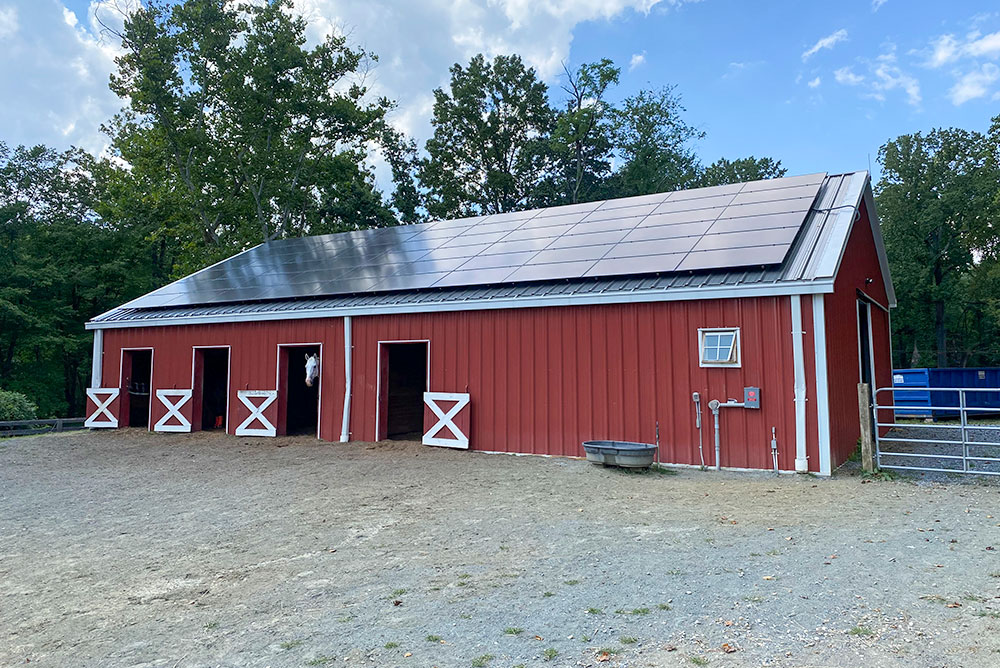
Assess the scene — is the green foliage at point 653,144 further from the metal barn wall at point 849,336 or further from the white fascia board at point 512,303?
the white fascia board at point 512,303

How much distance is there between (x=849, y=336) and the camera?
379 inches

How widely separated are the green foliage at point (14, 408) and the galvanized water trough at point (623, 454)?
17.2 metres

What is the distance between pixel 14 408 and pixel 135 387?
5307 mm

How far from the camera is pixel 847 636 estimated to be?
126 inches

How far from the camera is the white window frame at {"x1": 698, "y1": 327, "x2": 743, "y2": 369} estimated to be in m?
8.28

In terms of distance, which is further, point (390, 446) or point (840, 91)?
point (840, 91)

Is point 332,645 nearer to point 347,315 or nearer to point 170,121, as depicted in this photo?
point 347,315

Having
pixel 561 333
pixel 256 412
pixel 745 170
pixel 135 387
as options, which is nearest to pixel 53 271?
pixel 135 387

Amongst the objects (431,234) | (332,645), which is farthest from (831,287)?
(431,234)

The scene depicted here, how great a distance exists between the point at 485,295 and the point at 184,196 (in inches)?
797

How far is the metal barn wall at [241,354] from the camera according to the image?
469 inches

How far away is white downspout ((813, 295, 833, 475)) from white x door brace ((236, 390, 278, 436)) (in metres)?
9.68

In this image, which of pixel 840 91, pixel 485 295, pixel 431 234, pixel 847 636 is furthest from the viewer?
pixel 840 91

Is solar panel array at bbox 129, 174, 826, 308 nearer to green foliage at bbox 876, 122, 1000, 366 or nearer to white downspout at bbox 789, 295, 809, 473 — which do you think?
white downspout at bbox 789, 295, 809, 473
